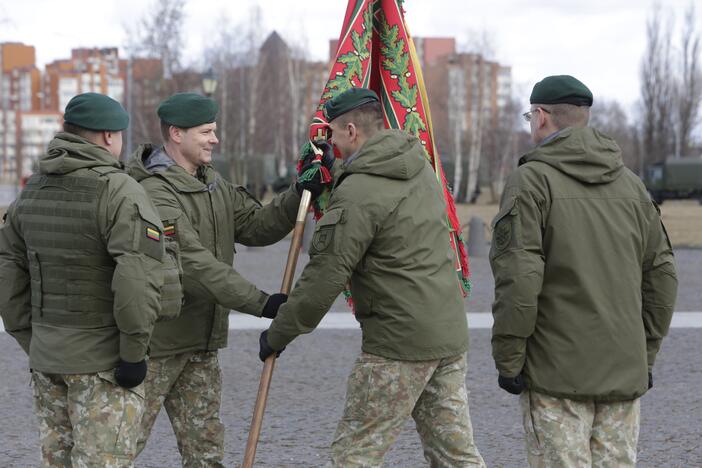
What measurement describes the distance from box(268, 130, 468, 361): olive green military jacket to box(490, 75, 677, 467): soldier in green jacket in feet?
0.90

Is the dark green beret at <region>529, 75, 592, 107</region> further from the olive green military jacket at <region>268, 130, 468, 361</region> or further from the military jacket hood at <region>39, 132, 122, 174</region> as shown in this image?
the military jacket hood at <region>39, 132, 122, 174</region>

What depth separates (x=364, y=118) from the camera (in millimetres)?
3762

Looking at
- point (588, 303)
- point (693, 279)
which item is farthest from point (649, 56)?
point (588, 303)

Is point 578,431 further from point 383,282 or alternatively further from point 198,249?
point 198,249

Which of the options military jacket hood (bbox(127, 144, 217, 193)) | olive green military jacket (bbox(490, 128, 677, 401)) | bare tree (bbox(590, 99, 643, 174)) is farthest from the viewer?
bare tree (bbox(590, 99, 643, 174))

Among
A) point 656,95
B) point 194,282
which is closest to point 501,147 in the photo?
point 656,95

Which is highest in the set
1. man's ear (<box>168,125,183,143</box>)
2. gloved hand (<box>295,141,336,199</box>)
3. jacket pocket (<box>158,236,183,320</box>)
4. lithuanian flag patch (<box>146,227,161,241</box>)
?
man's ear (<box>168,125,183,143</box>)

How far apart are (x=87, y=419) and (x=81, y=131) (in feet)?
3.52

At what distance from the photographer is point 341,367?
300 inches

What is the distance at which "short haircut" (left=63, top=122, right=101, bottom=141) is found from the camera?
362 centimetres

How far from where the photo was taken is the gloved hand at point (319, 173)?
4438 mm

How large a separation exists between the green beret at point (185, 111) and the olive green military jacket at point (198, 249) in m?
0.17

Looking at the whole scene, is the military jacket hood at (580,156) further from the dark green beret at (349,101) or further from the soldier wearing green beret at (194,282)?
the soldier wearing green beret at (194,282)

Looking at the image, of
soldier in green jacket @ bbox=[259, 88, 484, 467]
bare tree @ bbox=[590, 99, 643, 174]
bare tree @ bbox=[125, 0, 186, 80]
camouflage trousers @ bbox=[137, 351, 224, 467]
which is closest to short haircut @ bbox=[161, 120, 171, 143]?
soldier in green jacket @ bbox=[259, 88, 484, 467]
